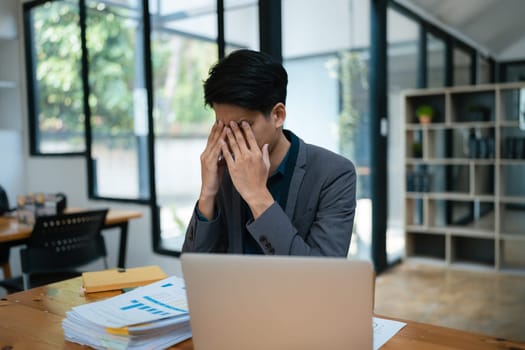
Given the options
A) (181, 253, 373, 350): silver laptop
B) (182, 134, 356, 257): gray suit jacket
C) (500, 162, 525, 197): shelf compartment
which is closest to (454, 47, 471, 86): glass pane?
(500, 162, 525, 197): shelf compartment

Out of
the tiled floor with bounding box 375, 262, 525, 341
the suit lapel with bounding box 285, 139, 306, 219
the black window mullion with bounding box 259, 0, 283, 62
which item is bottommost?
the tiled floor with bounding box 375, 262, 525, 341

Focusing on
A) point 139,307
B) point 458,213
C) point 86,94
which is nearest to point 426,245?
point 458,213

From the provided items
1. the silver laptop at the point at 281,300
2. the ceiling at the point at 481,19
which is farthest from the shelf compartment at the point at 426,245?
the silver laptop at the point at 281,300

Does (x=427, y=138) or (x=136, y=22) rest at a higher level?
(x=136, y=22)

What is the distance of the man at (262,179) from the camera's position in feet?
3.93

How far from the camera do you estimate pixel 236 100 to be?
48.1 inches

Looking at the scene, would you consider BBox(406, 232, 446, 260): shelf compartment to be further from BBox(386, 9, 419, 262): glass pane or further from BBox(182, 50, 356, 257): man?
BBox(182, 50, 356, 257): man

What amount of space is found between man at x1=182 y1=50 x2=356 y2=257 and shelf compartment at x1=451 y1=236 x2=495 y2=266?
3.63 metres

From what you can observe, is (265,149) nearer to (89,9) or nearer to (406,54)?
(89,9)

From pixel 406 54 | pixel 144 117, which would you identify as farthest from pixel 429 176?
pixel 144 117

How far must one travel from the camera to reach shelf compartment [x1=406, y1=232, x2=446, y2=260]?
15.5 ft

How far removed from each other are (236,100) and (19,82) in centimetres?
416

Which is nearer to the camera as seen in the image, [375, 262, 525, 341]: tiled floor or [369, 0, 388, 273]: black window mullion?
[375, 262, 525, 341]: tiled floor

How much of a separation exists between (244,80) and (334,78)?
2968 millimetres
